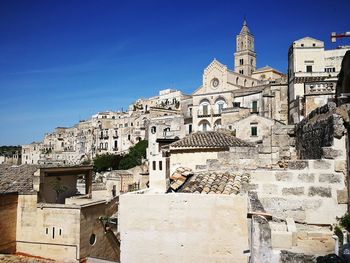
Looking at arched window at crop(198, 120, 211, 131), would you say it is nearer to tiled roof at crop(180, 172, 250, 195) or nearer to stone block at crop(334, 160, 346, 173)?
tiled roof at crop(180, 172, 250, 195)

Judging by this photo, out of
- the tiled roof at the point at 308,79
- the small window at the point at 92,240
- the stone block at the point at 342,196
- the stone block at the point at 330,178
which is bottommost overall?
the small window at the point at 92,240

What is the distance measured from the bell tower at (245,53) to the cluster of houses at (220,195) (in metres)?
39.5

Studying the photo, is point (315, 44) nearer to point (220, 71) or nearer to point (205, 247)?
point (220, 71)

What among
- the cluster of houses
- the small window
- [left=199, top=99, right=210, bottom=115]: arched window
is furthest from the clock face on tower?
the small window

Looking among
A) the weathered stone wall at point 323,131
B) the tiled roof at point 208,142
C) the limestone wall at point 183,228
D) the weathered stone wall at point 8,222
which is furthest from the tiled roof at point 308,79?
the limestone wall at point 183,228

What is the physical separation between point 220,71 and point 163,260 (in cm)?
5082

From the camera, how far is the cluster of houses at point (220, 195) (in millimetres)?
5707

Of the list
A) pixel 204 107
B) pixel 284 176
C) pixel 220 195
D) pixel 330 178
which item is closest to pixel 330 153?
pixel 330 178

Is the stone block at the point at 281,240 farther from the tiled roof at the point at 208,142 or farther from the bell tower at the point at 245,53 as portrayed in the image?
the bell tower at the point at 245,53

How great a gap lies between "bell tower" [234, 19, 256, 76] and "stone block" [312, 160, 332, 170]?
8299 centimetres

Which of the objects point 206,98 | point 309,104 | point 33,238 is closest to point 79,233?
point 33,238

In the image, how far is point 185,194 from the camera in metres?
6.43

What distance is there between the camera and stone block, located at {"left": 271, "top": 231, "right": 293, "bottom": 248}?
3979 mm

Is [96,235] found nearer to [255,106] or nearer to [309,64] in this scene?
[309,64]
